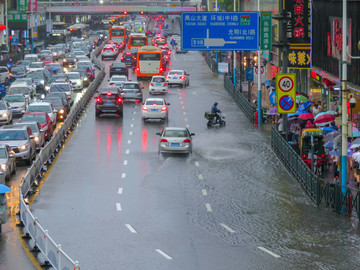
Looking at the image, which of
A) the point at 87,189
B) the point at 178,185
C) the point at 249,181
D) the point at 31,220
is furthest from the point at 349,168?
the point at 31,220

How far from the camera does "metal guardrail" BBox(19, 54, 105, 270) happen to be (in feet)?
68.9

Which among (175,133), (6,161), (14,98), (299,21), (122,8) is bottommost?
(6,161)

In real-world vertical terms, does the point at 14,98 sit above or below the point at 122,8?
below

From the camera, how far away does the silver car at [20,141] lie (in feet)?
128

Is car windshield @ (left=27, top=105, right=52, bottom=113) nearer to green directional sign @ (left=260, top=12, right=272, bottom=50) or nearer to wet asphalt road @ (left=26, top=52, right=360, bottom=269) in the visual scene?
wet asphalt road @ (left=26, top=52, right=360, bottom=269)

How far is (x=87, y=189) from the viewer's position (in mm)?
34000

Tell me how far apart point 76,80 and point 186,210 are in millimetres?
43902

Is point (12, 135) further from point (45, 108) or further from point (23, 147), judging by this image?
point (45, 108)

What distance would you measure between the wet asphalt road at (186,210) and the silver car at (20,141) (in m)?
1.49

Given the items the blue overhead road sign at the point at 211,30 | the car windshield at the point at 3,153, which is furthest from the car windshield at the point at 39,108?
the car windshield at the point at 3,153

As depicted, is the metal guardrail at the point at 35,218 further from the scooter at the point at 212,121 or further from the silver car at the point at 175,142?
the scooter at the point at 212,121

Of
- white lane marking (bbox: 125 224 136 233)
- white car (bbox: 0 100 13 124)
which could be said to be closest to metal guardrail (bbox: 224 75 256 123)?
white car (bbox: 0 100 13 124)

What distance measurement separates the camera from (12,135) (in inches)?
1588

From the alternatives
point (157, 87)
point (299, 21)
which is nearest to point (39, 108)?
point (299, 21)
